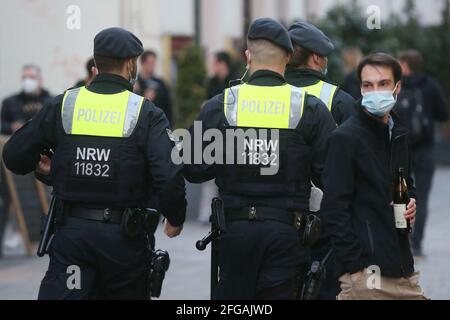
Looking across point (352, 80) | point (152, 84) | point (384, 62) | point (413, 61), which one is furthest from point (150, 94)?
point (384, 62)

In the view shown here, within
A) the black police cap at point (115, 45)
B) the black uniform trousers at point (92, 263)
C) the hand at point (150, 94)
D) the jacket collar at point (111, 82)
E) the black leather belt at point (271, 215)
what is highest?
the black police cap at point (115, 45)

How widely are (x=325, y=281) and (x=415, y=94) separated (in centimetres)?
503

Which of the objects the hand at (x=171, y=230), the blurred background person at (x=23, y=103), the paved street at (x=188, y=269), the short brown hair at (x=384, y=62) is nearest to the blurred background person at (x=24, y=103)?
the blurred background person at (x=23, y=103)

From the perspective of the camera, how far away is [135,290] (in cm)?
610

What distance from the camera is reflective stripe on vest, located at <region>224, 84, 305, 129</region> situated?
241 inches

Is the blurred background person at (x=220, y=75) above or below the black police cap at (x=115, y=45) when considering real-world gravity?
below

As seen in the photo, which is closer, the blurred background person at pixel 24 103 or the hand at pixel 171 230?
the hand at pixel 171 230

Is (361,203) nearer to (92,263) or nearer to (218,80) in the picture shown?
(92,263)

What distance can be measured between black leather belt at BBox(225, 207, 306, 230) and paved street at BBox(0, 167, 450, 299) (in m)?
3.58

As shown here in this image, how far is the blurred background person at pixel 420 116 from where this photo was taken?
1142 cm

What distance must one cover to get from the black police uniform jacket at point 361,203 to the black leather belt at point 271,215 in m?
0.36

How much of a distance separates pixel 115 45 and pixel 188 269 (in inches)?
207

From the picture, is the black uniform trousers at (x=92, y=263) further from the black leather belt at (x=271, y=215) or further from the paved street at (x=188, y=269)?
the paved street at (x=188, y=269)

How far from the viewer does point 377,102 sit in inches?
227
